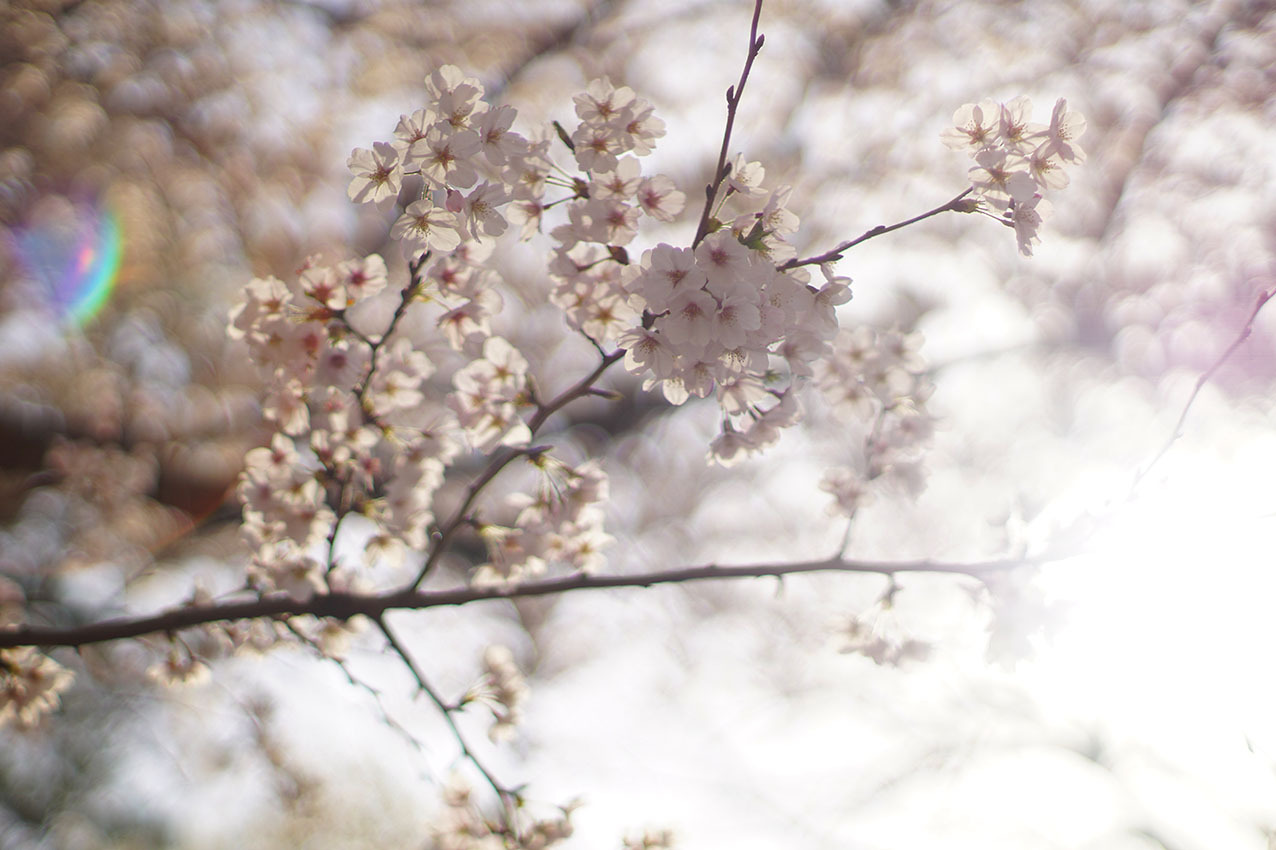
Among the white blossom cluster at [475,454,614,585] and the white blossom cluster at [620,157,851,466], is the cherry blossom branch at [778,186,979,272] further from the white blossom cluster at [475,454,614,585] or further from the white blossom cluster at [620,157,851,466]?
the white blossom cluster at [475,454,614,585]

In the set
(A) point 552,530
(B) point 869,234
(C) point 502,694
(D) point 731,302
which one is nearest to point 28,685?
(C) point 502,694

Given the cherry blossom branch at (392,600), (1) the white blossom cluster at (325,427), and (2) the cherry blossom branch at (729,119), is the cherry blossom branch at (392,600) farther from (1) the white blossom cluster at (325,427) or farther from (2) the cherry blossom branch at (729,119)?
(2) the cherry blossom branch at (729,119)

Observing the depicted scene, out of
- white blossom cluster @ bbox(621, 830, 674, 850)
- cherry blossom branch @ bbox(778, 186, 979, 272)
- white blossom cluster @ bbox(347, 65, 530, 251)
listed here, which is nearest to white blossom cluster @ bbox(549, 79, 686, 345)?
white blossom cluster @ bbox(347, 65, 530, 251)

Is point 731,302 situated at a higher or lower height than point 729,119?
lower

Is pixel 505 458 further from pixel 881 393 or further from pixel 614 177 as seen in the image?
pixel 881 393

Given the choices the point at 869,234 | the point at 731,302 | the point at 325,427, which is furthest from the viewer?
the point at 325,427

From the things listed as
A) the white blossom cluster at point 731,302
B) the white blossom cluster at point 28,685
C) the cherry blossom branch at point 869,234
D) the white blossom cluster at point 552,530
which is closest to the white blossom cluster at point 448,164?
the white blossom cluster at point 731,302

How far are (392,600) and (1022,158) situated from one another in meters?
1.55

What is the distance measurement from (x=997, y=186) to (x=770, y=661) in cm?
367

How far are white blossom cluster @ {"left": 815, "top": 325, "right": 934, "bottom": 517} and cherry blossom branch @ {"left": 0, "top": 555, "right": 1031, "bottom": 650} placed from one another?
36 cm

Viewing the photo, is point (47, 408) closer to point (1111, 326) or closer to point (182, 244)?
point (182, 244)

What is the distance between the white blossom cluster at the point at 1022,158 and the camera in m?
1.28

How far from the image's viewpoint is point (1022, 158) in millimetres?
1314

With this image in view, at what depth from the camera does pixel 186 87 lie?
3852mm
